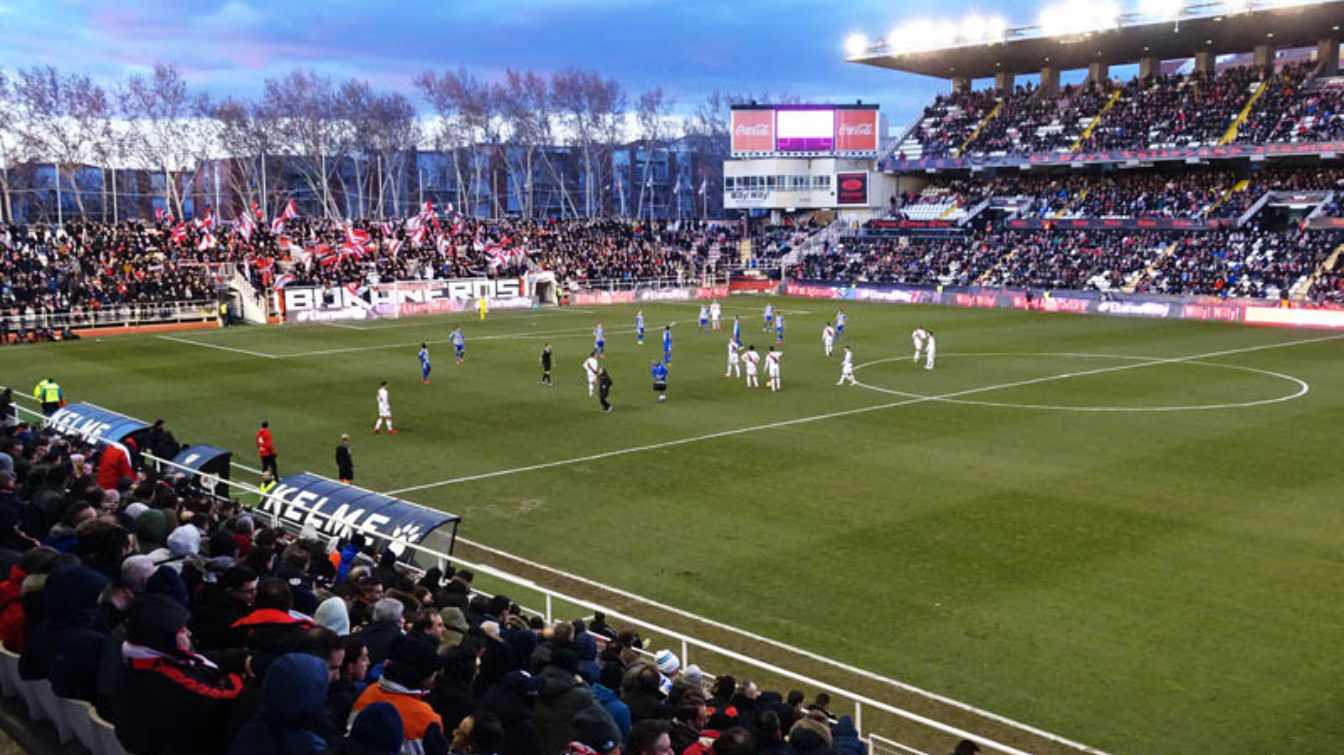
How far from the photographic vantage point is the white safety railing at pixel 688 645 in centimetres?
1118

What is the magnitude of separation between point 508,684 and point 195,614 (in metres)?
2.51

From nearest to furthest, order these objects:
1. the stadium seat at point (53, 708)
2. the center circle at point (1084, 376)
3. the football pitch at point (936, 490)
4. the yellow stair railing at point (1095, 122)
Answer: the stadium seat at point (53, 708) → the football pitch at point (936, 490) → the center circle at point (1084, 376) → the yellow stair railing at point (1095, 122)

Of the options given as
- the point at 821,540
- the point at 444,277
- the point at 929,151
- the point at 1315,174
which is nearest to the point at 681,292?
the point at 444,277

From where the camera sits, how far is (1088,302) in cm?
6312

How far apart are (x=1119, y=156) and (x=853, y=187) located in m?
23.2

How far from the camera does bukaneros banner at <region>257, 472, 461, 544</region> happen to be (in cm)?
1534

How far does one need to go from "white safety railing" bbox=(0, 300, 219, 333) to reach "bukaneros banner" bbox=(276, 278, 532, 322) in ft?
13.6

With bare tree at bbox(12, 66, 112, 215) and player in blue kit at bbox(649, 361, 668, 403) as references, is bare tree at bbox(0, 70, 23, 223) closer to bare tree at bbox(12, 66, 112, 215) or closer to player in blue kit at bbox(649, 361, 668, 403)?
bare tree at bbox(12, 66, 112, 215)

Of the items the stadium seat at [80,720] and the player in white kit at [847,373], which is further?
the player in white kit at [847,373]

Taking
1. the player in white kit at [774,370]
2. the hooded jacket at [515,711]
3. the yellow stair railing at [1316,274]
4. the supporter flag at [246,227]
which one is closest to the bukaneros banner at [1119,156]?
the yellow stair railing at [1316,274]

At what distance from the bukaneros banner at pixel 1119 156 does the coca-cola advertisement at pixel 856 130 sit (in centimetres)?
1011

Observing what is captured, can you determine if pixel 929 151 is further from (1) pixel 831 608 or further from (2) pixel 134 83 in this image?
(1) pixel 831 608

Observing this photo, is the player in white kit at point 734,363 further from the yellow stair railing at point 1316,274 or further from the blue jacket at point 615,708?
the yellow stair railing at point 1316,274

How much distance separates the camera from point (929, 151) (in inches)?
3489
